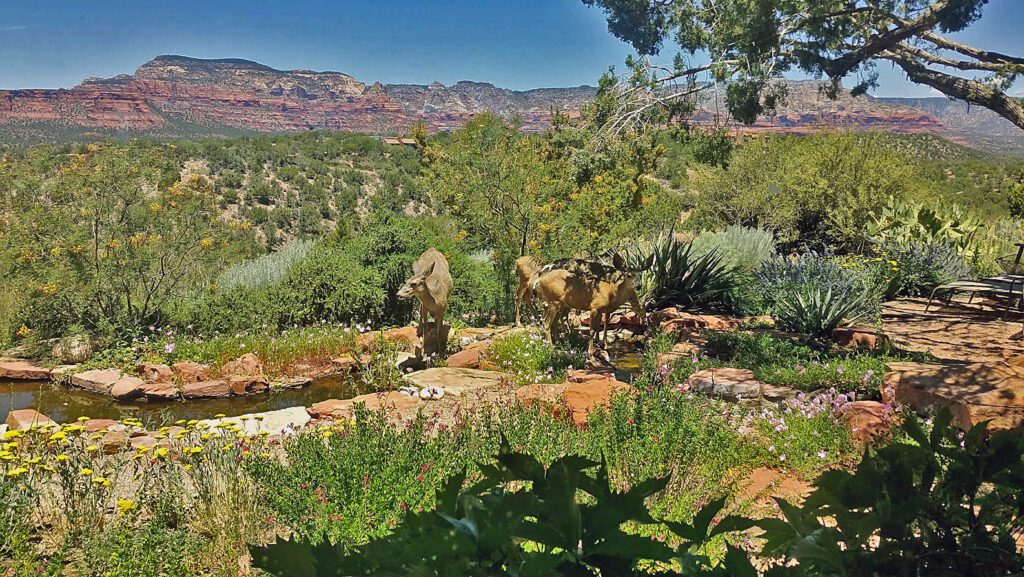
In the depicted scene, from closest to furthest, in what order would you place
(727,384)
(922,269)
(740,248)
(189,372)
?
(727,384) < (189,372) < (922,269) < (740,248)

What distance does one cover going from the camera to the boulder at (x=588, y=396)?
491 cm

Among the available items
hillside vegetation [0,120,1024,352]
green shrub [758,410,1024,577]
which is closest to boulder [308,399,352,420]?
hillside vegetation [0,120,1024,352]

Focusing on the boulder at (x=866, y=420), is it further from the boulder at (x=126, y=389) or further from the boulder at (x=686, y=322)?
the boulder at (x=126, y=389)

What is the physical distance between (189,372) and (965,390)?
8273mm

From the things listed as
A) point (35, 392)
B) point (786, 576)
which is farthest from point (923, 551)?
point (35, 392)

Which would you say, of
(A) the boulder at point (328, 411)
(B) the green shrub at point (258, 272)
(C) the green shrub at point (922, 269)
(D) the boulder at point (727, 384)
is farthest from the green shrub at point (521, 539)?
(C) the green shrub at point (922, 269)

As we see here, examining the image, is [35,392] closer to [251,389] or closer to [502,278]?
[251,389]

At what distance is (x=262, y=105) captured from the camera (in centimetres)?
14550

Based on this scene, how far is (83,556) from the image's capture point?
304 centimetres

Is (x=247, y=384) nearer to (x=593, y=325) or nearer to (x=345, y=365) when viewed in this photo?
(x=345, y=365)

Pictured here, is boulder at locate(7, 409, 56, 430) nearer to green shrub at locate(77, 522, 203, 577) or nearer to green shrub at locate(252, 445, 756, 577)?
green shrub at locate(77, 522, 203, 577)

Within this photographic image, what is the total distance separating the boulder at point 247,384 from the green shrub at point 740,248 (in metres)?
7.18

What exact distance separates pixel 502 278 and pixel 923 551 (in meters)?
9.61

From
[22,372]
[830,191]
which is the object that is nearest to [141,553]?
[22,372]
